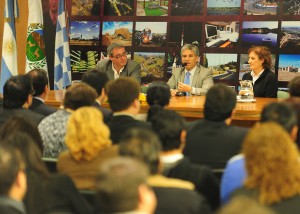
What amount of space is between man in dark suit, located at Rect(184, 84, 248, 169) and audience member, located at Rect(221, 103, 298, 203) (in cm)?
24

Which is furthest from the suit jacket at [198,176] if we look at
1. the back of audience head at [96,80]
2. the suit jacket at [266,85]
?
the suit jacket at [266,85]

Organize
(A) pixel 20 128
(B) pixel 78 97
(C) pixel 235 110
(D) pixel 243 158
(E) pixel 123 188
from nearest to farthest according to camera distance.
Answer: (E) pixel 123 188, (D) pixel 243 158, (A) pixel 20 128, (B) pixel 78 97, (C) pixel 235 110

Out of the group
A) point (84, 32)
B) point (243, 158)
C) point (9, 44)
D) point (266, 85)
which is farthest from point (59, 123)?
point (84, 32)

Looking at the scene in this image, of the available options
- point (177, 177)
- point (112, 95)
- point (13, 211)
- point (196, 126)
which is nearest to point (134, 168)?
point (13, 211)

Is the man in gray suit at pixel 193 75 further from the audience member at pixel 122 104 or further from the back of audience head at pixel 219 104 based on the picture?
the back of audience head at pixel 219 104

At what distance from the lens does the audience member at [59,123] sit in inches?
143

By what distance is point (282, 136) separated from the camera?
2279 millimetres

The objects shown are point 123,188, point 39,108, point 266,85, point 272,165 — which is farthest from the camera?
point 266,85

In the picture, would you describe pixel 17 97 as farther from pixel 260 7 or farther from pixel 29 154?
pixel 260 7

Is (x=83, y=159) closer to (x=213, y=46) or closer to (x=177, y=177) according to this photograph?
(x=177, y=177)

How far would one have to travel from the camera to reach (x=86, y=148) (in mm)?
2885

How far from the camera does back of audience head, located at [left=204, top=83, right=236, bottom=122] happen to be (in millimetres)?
3357

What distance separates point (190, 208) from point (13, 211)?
0.75m

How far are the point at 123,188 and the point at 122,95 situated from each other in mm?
2006
